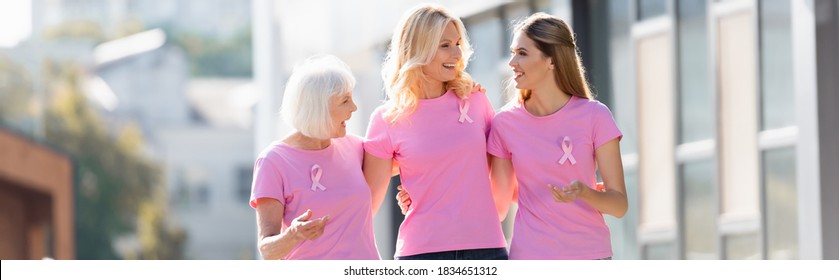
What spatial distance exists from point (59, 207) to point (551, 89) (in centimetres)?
2389

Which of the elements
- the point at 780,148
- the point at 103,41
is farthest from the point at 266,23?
the point at 103,41

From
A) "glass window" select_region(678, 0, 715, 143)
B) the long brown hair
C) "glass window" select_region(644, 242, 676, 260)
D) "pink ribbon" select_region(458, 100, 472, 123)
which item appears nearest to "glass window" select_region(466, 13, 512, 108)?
"glass window" select_region(644, 242, 676, 260)

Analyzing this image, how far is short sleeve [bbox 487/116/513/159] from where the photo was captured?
5953mm

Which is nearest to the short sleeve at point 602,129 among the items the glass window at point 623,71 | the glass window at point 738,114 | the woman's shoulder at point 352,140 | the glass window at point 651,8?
the woman's shoulder at point 352,140

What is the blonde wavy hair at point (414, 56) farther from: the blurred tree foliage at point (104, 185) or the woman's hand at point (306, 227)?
the blurred tree foliage at point (104, 185)

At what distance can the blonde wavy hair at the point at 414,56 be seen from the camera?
5930 millimetres

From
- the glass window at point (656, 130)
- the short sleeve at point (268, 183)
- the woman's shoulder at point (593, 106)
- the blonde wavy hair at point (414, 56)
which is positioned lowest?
the short sleeve at point (268, 183)

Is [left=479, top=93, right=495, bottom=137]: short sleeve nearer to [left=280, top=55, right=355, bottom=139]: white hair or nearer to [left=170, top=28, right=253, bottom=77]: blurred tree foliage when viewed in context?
[left=280, top=55, right=355, bottom=139]: white hair

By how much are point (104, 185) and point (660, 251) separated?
159 feet

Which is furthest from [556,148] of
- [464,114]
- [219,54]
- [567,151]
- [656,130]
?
[219,54]

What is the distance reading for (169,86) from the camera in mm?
70875

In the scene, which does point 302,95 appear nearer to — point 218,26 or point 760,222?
point 760,222

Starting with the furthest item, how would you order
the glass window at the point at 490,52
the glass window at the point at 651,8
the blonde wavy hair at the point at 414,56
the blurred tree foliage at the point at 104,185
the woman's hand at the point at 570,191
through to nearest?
1. the blurred tree foliage at the point at 104,185
2. the glass window at the point at 490,52
3. the glass window at the point at 651,8
4. the blonde wavy hair at the point at 414,56
5. the woman's hand at the point at 570,191

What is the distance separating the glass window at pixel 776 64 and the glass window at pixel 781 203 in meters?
0.25
